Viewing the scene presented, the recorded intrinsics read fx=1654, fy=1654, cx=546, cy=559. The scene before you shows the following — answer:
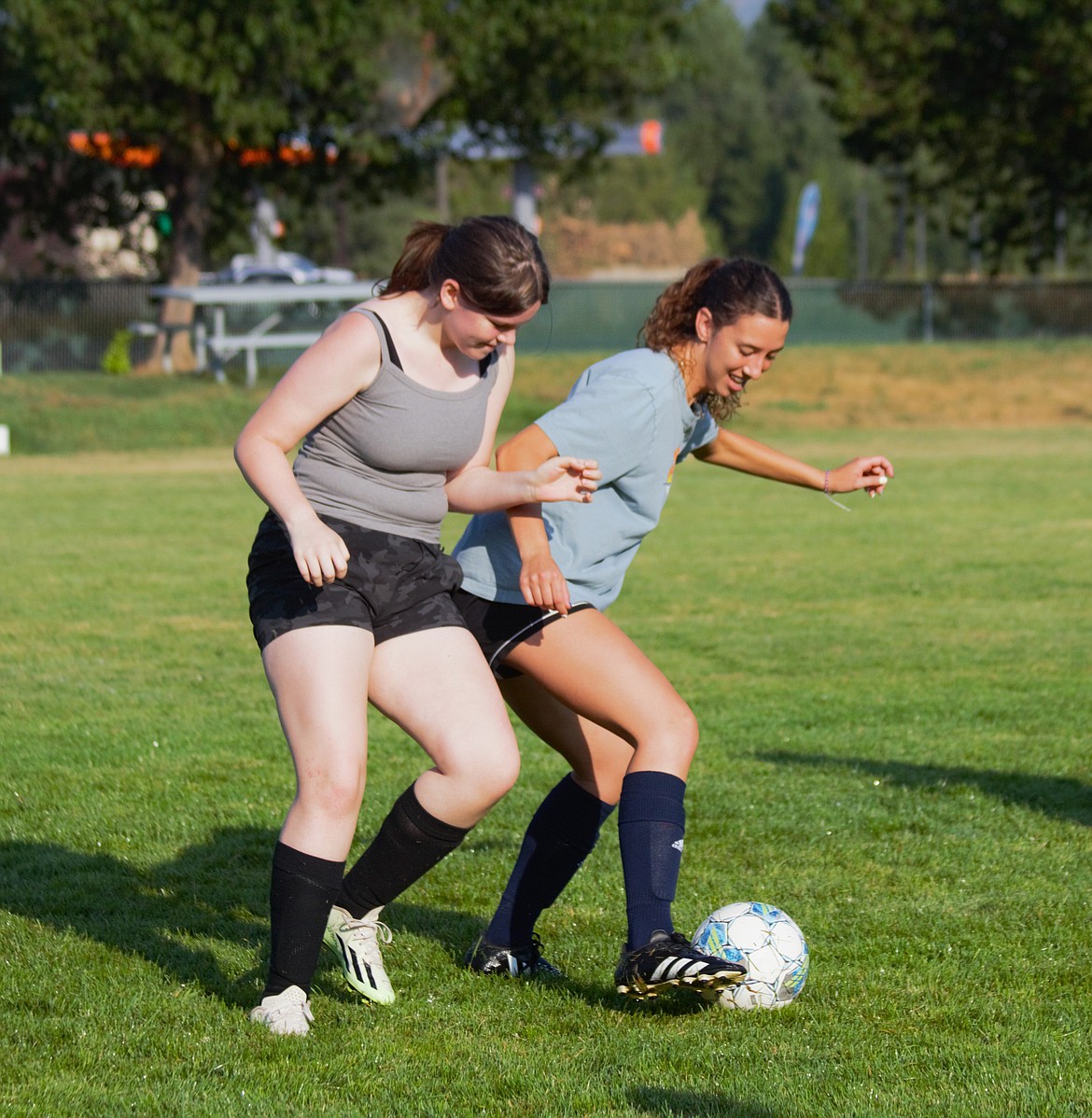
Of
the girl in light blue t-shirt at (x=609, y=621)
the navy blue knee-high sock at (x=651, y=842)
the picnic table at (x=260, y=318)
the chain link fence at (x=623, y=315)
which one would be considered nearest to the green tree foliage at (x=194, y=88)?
the chain link fence at (x=623, y=315)

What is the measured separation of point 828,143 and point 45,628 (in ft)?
328

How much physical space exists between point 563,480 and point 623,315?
3372 cm

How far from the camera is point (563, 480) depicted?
13.0ft

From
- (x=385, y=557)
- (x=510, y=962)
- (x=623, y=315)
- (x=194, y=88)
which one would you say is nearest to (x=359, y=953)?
(x=510, y=962)

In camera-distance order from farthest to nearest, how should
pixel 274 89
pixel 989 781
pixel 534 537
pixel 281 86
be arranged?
pixel 281 86 < pixel 274 89 < pixel 989 781 < pixel 534 537

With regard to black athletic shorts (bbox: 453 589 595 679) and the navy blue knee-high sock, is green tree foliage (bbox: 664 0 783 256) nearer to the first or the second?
black athletic shorts (bbox: 453 589 595 679)

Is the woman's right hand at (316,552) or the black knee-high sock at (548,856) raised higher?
the woman's right hand at (316,552)

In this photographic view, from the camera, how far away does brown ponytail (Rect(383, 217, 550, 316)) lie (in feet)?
12.7

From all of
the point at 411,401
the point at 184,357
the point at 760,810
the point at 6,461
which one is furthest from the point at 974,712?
the point at 184,357

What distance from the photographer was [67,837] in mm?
5906

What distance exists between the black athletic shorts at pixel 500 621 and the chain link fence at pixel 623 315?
25252 mm

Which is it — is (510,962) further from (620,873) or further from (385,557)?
(385,557)

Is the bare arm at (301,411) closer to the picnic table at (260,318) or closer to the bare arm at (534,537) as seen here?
the bare arm at (534,537)

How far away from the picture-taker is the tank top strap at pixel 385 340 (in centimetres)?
394
